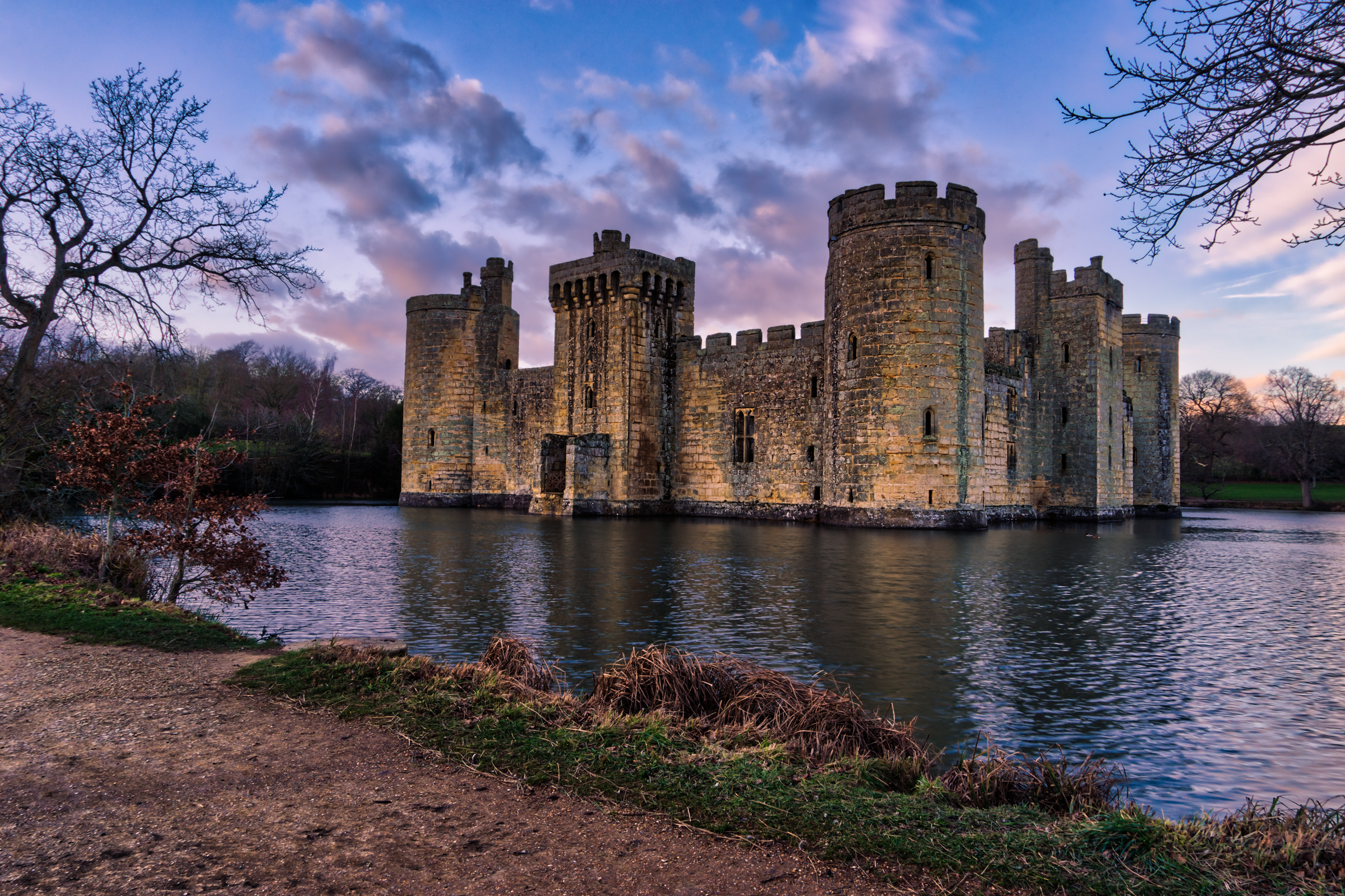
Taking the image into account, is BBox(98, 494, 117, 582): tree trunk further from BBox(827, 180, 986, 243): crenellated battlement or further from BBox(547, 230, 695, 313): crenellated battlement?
BBox(547, 230, 695, 313): crenellated battlement

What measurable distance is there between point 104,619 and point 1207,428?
227 feet

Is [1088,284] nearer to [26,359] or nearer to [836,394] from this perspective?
[836,394]

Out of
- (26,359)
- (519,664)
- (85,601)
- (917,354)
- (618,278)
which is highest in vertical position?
(618,278)

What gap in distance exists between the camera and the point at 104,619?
809cm

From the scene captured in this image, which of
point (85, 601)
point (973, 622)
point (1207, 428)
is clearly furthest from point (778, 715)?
point (1207, 428)

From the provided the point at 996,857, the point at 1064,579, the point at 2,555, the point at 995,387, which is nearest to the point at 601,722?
the point at 996,857

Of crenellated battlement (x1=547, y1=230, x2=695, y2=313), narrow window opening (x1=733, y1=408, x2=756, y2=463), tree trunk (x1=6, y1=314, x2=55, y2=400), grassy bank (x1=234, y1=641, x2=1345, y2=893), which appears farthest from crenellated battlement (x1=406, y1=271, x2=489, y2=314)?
grassy bank (x1=234, y1=641, x2=1345, y2=893)

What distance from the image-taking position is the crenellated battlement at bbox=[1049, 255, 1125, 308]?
3244 cm

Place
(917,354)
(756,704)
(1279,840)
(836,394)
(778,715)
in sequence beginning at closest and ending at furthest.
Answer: (1279,840), (778,715), (756,704), (917,354), (836,394)

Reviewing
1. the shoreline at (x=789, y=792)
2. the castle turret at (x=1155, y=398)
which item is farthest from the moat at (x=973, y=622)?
the castle turret at (x=1155, y=398)

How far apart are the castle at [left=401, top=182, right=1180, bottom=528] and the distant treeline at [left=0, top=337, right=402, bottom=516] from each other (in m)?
11.7

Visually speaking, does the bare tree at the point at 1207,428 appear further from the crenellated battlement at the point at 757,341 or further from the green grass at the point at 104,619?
the green grass at the point at 104,619

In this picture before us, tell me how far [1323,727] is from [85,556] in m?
14.4

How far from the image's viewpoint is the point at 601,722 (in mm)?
5301
